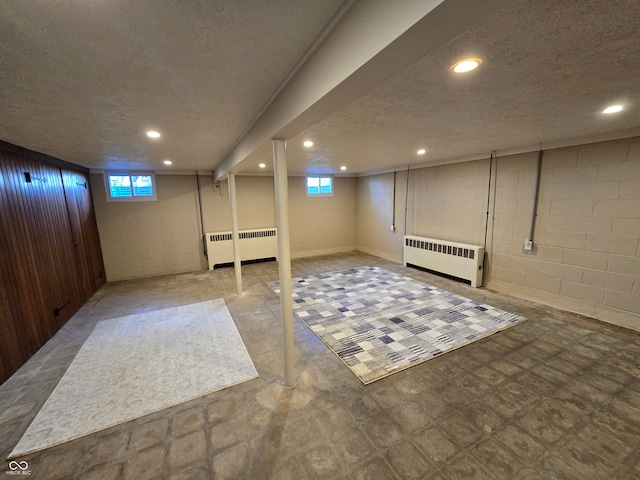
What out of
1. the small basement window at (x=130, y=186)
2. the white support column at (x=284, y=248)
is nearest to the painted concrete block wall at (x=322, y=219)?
the small basement window at (x=130, y=186)

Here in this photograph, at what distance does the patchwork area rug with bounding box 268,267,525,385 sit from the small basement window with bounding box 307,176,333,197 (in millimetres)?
2995

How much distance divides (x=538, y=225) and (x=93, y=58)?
497cm

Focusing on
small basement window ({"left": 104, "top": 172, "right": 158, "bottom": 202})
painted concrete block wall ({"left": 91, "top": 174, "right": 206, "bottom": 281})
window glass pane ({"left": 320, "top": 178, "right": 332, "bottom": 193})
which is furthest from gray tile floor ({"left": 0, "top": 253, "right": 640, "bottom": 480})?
window glass pane ({"left": 320, "top": 178, "right": 332, "bottom": 193})

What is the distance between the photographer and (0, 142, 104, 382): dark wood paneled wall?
251 cm

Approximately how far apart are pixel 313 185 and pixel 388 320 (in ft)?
15.1

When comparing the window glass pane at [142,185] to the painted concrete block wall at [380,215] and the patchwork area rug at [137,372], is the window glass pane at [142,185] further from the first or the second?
the painted concrete block wall at [380,215]

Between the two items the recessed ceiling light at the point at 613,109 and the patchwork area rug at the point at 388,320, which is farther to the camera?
the patchwork area rug at the point at 388,320

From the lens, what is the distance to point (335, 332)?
3.02 meters

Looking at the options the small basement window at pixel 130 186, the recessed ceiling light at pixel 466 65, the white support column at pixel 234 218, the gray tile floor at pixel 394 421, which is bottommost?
the gray tile floor at pixel 394 421

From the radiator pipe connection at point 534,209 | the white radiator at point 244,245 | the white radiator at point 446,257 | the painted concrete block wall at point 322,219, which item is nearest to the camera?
the radiator pipe connection at point 534,209

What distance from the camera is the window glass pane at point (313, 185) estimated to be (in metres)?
6.91

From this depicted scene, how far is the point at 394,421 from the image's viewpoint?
181 centimetres

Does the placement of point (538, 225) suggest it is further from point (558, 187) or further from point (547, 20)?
point (547, 20)

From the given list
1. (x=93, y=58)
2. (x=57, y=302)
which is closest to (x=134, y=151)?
(x=57, y=302)
